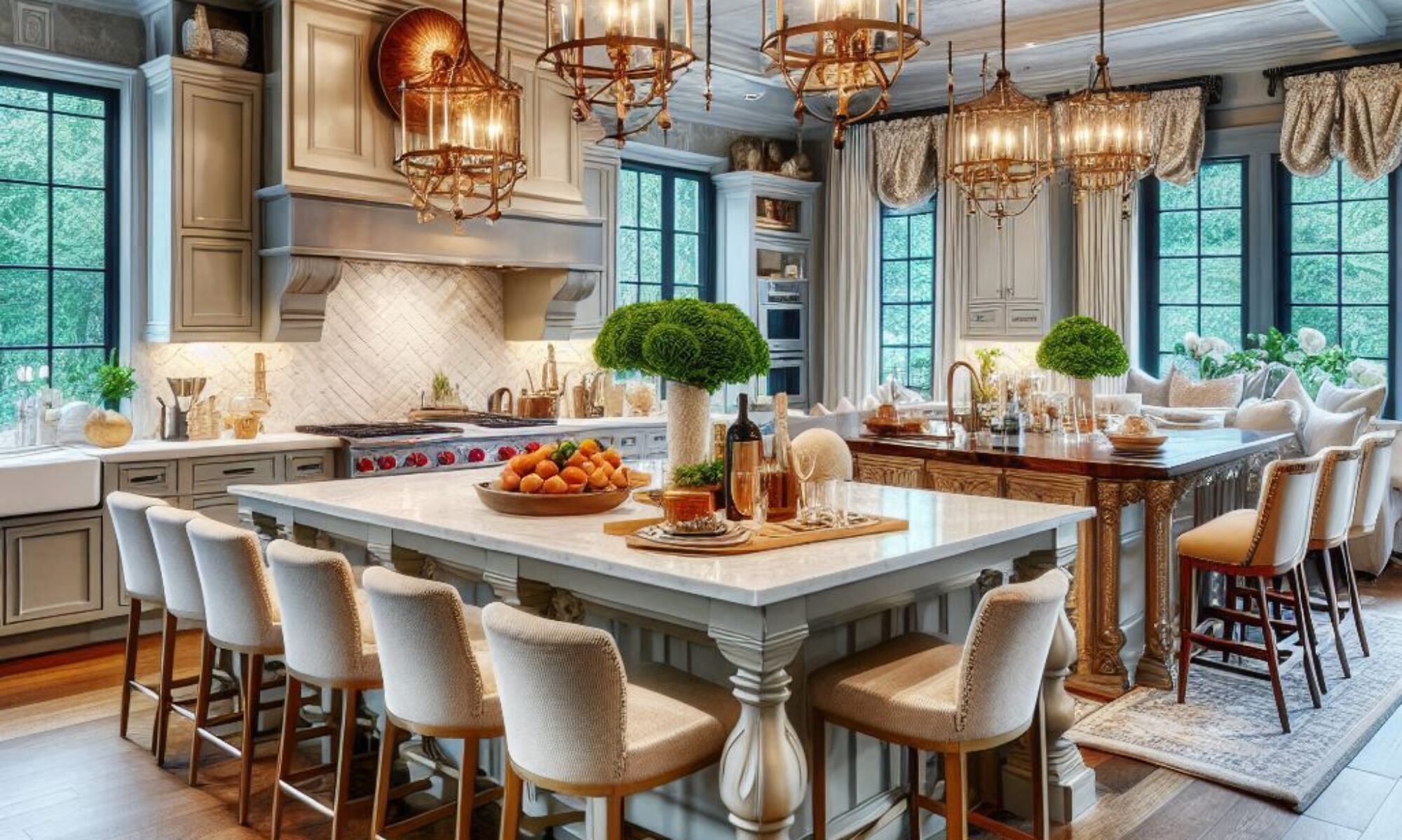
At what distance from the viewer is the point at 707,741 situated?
8.14 ft

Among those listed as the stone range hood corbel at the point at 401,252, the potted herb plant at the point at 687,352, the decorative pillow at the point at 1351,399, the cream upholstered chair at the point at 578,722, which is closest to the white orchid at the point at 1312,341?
the decorative pillow at the point at 1351,399

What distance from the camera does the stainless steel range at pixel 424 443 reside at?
5.88 metres

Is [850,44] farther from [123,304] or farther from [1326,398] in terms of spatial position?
[1326,398]

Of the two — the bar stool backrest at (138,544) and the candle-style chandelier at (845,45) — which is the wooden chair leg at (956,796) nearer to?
the candle-style chandelier at (845,45)

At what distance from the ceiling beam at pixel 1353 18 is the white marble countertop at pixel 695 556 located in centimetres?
469

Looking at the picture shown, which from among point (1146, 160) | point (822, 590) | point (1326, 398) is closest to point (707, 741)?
point (822, 590)

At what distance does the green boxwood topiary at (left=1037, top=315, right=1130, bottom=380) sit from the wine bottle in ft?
9.93

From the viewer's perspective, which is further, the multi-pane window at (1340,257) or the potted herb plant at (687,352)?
the multi-pane window at (1340,257)

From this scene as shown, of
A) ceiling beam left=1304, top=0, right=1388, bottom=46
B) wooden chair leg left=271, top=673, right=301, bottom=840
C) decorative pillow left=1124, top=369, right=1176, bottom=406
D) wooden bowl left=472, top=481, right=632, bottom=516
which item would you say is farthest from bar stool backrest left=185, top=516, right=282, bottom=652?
ceiling beam left=1304, top=0, right=1388, bottom=46

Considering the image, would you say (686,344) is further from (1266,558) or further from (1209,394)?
(1209,394)

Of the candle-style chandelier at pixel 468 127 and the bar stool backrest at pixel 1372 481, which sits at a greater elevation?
the candle-style chandelier at pixel 468 127

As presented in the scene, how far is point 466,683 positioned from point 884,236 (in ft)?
25.0

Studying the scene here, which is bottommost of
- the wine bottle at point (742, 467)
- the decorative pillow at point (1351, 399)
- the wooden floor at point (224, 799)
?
the wooden floor at point (224, 799)

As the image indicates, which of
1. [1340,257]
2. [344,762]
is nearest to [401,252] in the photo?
[344,762]
